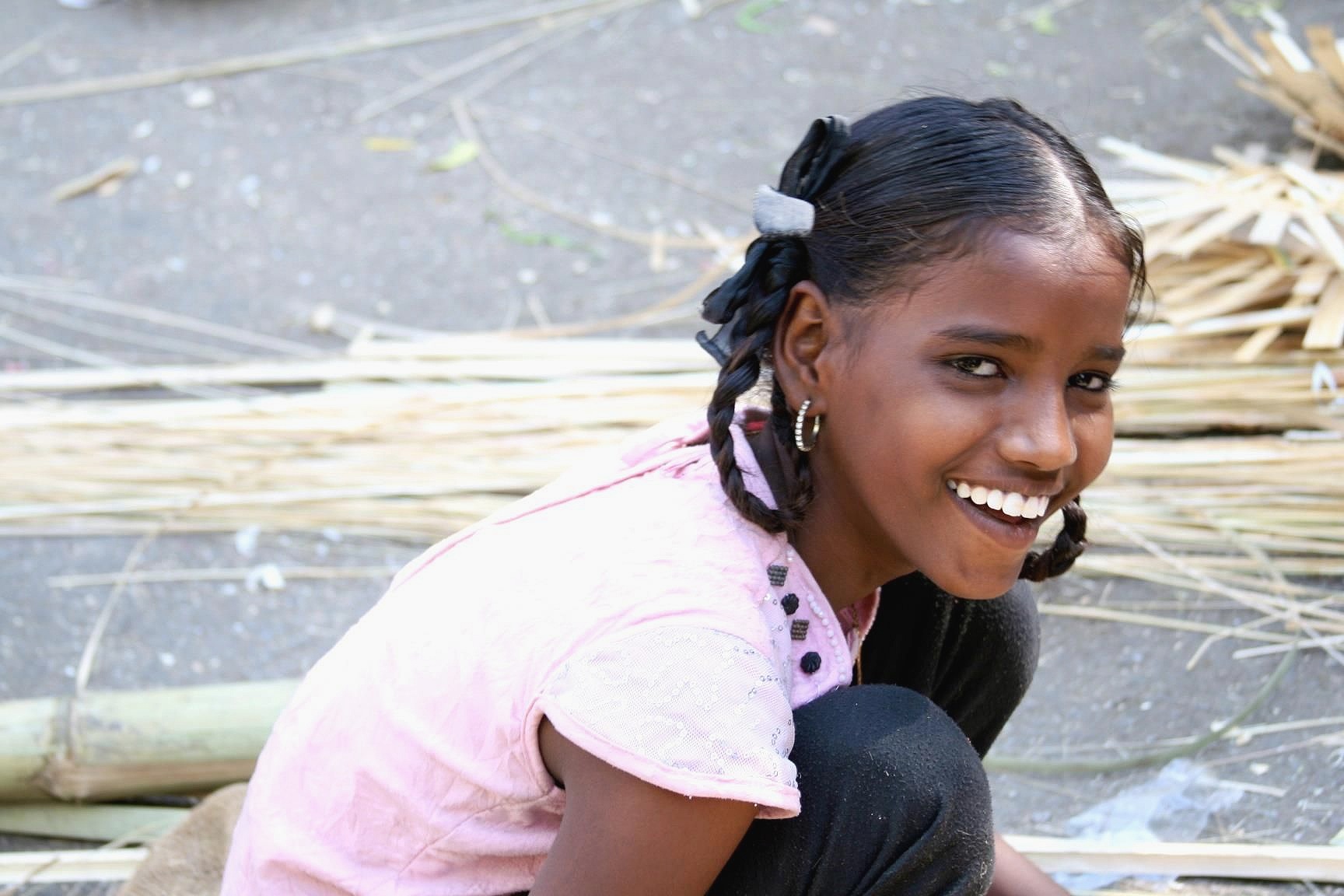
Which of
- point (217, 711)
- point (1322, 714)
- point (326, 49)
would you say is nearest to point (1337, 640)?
point (1322, 714)

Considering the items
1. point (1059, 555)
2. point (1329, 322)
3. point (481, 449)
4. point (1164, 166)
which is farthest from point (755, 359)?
point (1164, 166)

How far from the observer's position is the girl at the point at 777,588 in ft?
4.23

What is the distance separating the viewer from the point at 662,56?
480 cm

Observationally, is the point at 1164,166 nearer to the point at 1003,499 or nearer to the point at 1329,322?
the point at 1329,322

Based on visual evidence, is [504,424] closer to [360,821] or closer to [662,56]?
[360,821]

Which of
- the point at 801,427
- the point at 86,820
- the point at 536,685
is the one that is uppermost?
the point at 801,427

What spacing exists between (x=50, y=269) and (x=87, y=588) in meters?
1.45

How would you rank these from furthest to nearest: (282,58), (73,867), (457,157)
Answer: (282,58) → (457,157) → (73,867)

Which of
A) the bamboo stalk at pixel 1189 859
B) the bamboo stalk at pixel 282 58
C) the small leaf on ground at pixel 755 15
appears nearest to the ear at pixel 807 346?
the bamboo stalk at pixel 1189 859

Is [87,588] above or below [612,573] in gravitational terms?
below

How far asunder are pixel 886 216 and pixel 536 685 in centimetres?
58

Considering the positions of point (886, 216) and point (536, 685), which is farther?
point (886, 216)

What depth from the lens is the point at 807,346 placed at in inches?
59.0

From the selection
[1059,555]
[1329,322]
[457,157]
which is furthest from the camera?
[457,157]
